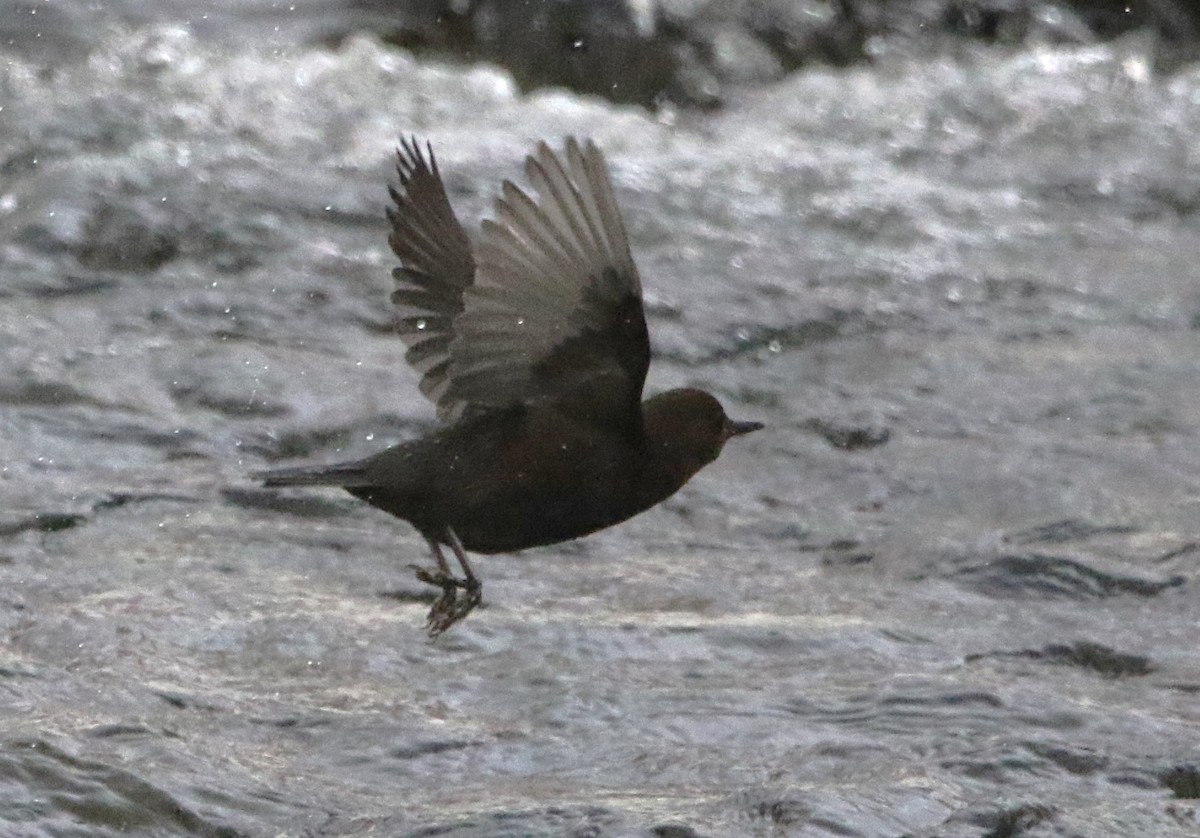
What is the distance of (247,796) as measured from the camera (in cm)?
429

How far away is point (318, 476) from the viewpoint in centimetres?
400

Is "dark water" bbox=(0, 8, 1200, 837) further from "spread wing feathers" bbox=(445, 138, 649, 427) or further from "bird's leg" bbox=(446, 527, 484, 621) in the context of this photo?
"spread wing feathers" bbox=(445, 138, 649, 427)

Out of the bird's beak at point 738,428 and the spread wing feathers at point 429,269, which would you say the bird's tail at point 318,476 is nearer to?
the spread wing feathers at point 429,269

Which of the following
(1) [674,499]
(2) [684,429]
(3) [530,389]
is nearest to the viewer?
(3) [530,389]

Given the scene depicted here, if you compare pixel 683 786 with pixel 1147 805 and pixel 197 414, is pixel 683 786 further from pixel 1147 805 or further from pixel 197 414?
pixel 197 414

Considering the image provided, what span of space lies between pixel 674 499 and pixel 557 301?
2.65 meters

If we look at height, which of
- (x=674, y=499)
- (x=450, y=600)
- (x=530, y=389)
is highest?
(x=530, y=389)

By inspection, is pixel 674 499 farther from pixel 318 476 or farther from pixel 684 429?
pixel 318 476

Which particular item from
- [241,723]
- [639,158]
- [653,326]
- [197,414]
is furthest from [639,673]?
[639,158]

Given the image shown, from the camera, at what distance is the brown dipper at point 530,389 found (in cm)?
387

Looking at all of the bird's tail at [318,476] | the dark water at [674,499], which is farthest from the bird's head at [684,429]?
the dark water at [674,499]

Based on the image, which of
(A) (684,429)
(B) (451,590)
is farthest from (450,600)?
(A) (684,429)

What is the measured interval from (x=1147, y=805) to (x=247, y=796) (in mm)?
1826

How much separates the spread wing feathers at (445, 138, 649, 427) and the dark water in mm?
866
